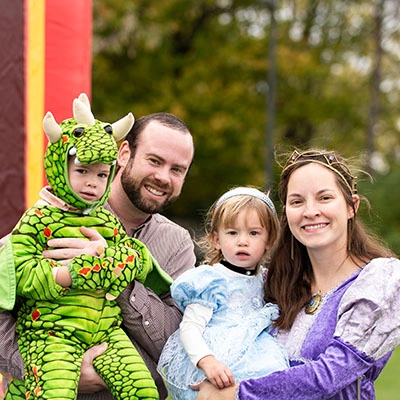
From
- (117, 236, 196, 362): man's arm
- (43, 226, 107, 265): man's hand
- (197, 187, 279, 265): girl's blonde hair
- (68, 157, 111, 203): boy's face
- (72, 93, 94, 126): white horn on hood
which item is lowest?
(117, 236, 196, 362): man's arm

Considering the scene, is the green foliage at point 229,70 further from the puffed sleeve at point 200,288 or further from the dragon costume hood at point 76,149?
the puffed sleeve at point 200,288

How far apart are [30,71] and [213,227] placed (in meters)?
2.42

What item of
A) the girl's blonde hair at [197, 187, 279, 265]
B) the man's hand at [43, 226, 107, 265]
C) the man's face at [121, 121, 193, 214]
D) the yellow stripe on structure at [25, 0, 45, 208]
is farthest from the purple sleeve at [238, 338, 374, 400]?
the yellow stripe on structure at [25, 0, 45, 208]

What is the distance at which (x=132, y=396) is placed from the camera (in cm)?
291

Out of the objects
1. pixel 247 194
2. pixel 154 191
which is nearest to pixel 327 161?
pixel 247 194

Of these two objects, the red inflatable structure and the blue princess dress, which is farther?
the red inflatable structure

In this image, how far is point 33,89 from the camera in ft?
17.0

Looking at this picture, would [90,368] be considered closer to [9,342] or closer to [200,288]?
[9,342]

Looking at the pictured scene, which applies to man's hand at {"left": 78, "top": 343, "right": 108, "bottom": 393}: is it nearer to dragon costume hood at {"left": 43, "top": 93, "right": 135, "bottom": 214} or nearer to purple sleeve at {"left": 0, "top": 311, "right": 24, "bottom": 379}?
purple sleeve at {"left": 0, "top": 311, "right": 24, "bottom": 379}

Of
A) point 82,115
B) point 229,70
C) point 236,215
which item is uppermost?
point 229,70

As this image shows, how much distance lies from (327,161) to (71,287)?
109 centimetres

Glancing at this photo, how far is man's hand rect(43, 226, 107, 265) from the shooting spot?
9.55 feet

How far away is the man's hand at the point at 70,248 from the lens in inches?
115

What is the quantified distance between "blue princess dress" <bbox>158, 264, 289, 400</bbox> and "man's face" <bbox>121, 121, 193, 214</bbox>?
487mm
